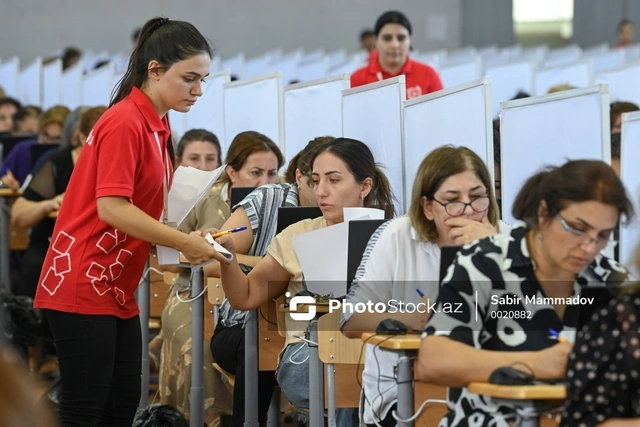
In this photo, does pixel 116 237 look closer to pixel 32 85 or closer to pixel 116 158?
pixel 116 158

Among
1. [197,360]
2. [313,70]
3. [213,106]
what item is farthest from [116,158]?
[313,70]

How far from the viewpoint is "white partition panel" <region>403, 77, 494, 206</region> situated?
326 centimetres

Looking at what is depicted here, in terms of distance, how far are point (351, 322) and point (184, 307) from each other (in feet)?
5.86

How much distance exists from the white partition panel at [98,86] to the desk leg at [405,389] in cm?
554

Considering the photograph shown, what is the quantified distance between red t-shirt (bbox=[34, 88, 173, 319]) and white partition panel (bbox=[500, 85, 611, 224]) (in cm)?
100

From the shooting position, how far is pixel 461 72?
314 inches

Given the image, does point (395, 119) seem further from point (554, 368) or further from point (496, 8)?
point (496, 8)

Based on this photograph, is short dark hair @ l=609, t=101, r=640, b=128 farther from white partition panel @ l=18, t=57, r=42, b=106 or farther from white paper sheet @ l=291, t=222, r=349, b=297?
white partition panel @ l=18, t=57, r=42, b=106

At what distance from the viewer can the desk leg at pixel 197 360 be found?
13.3 ft

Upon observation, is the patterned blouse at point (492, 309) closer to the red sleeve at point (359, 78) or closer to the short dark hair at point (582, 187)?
the short dark hair at point (582, 187)

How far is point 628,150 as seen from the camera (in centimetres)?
309

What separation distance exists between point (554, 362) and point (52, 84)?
7.97 meters

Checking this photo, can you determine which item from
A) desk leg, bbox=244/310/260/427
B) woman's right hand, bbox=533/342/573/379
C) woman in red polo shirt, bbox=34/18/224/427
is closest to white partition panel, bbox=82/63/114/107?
desk leg, bbox=244/310/260/427

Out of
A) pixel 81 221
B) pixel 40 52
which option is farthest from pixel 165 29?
pixel 40 52
